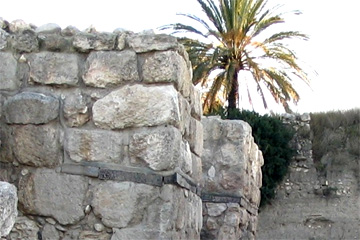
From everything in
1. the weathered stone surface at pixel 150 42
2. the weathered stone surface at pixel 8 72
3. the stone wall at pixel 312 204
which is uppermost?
the weathered stone surface at pixel 150 42

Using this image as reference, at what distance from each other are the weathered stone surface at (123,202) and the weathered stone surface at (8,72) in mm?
801

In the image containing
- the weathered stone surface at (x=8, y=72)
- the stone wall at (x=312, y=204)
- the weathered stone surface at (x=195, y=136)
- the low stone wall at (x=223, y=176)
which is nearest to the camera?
the weathered stone surface at (x=8, y=72)

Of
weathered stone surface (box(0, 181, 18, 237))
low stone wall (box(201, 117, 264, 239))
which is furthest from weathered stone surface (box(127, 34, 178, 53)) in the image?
low stone wall (box(201, 117, 264, 239))

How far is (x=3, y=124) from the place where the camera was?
365cm

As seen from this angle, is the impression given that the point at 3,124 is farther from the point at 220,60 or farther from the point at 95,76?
the point at 220,60

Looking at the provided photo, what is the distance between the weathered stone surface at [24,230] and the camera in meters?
3.54

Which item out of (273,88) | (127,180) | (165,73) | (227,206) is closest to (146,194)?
(127,180)

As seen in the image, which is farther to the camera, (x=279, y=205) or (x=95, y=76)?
(x=279, y=205)

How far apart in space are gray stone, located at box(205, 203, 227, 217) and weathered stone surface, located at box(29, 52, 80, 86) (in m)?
2.89

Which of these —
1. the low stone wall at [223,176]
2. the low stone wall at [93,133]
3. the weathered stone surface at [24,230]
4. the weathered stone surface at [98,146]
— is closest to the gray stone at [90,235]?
the low stone wall at [93,133]

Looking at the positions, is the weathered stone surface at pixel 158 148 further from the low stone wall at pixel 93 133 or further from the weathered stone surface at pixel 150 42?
the weathered stone surface at pixel 150 42

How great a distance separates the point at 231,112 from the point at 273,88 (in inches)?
48.4

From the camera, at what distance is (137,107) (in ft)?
11.7

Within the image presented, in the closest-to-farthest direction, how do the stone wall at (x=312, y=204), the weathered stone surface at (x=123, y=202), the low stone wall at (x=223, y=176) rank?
1. the weathered stone surface at (x=123, y=202)
2. the low stone wall at (x=223, y=176)
3. the stone wall at (x=312, y=204)
